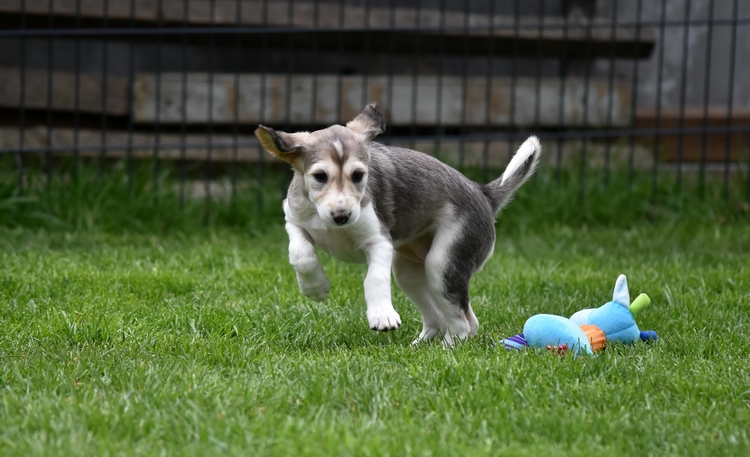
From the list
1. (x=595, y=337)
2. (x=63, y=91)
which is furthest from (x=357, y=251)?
(x=63, y=91)

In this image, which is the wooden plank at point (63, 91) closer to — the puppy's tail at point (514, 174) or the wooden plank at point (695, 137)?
the puppy's tail at point (514, 174)

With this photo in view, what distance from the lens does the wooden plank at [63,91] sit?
8094 mm

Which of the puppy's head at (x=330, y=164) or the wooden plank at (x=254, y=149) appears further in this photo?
the wooden plank at (x=254, y=149)

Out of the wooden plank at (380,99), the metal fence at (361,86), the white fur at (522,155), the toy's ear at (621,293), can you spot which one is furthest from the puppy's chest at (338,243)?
the wooden plank at (380,99)

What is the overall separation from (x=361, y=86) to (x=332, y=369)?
5507 millimetres

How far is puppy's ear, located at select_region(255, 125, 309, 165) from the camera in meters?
3.57

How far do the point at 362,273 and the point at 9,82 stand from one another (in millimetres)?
4319

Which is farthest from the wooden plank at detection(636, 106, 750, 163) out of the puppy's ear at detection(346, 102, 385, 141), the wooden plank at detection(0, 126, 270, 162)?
the puppy's ear at detection(346, 102, 385, 141)

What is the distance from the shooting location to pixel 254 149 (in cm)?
843

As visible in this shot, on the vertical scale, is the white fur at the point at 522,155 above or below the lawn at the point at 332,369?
above

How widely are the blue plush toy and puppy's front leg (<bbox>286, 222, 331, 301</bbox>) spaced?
0.83 meters

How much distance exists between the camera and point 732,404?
3051 mm

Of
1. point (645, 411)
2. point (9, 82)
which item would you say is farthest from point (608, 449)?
point (9, 82)

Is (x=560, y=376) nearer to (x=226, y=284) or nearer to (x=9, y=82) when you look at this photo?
(x=226, y=284)
